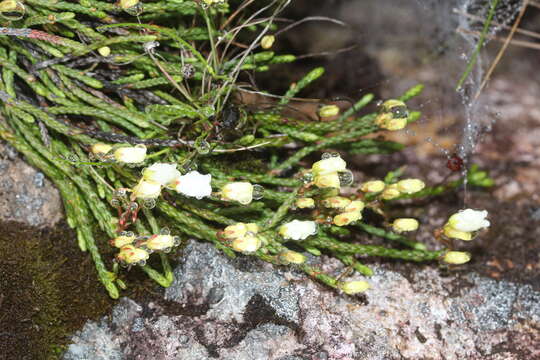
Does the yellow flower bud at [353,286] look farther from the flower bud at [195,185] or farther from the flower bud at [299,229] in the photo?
the flower bud at [195,185]

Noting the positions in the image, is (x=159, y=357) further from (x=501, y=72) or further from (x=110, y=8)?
(x=501, y=72)

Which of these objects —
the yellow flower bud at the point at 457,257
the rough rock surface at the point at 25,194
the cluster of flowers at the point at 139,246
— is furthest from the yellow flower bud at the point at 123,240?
the yellow flower bud at the point at 457,257

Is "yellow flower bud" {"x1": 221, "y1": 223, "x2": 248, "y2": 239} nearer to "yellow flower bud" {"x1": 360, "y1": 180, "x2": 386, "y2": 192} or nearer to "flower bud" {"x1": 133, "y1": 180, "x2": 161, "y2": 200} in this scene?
"flower bud" {"x1": 133, "y1": 180, "x2": 161, "y2": 200}

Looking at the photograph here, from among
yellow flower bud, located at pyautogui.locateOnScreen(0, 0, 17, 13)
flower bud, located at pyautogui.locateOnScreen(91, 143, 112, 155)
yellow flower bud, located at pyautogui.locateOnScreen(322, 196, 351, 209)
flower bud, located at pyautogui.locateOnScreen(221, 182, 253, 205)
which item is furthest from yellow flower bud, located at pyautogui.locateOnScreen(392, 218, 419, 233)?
yellow flower bud, located at pyautogui.locateOnScreen(0, 0, 17, 13)

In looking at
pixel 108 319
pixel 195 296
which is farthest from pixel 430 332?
pixel 108 319

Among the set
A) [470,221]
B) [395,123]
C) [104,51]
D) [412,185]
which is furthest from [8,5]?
[470,221]

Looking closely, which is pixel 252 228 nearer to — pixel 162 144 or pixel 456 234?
pixel 162 144

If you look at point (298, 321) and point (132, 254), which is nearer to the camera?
point (132, 254)
